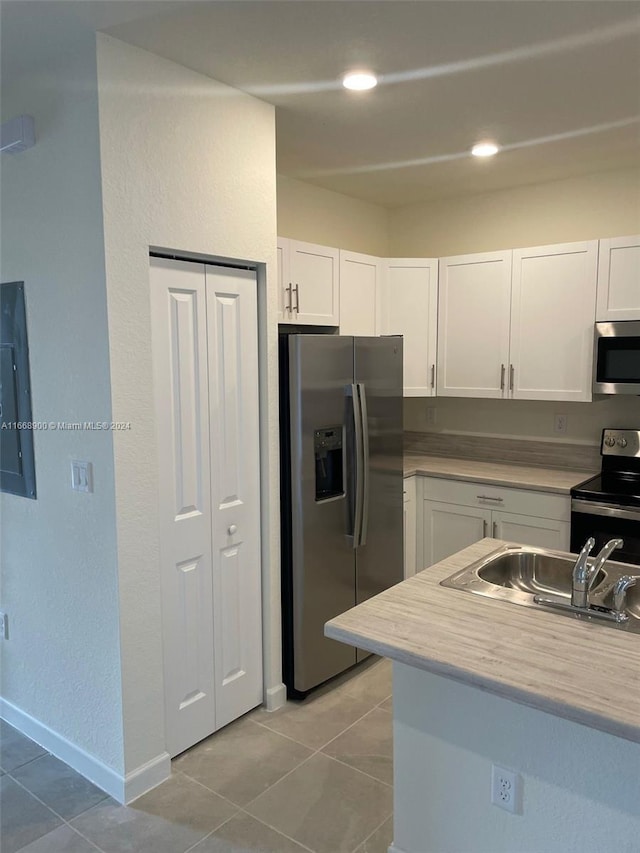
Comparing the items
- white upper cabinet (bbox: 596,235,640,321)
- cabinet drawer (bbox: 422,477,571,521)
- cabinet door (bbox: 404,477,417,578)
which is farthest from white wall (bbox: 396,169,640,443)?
cabinet door (bbox: 404,477,417,578)

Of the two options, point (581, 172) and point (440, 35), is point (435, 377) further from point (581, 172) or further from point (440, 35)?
point (440, 35)

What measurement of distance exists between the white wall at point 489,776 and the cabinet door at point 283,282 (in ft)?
5.88

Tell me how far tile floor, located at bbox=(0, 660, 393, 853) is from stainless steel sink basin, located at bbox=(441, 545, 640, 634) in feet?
3.00

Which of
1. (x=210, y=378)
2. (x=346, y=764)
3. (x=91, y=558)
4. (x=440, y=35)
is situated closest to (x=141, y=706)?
(x=91, y=558)

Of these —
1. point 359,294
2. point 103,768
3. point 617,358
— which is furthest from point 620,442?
point 103,768

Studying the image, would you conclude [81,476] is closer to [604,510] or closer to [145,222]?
[145,222]

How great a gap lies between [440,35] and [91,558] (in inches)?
83.9

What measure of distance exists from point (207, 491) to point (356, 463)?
816 millimetres

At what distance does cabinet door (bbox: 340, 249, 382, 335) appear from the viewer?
3486 mm

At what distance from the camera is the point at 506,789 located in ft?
5.48

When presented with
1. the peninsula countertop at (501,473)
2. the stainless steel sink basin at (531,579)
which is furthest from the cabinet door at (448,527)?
the stainless steel sink basin at (531,579)

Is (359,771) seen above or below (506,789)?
below

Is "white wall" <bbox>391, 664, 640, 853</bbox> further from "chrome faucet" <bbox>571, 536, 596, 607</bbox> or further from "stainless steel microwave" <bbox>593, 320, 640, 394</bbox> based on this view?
"stainless steel microwave" <bbox>593, 320, 640, 394</bbox>

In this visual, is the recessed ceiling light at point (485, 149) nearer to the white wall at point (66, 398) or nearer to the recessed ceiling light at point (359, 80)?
the recessed ceiling light at point (359, 80)
